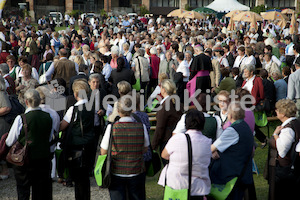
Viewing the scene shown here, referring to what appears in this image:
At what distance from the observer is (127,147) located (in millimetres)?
4621

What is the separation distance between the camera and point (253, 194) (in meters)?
5.36

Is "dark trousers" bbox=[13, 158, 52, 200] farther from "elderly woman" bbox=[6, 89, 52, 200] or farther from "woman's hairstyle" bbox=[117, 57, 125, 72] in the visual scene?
"woman's hairstyle" bbox=[117, 57, 125, 72]

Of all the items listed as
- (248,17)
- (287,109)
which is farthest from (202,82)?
(248,17)

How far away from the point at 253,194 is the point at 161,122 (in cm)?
161

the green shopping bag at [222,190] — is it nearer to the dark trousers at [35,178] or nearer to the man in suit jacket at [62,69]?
the dark trousers at [35,178]

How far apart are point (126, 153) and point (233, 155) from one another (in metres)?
1.23

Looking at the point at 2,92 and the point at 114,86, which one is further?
the point at 114,86

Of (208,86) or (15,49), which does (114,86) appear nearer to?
(208,86)

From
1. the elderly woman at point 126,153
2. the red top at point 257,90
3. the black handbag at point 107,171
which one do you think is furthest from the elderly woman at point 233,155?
the red top at point 257,90

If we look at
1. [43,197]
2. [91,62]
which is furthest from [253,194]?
[91,62]

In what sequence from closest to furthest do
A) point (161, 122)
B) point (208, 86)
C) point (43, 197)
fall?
1. point (43, 197)
2. point (161, 122)
3. point (208, 86)

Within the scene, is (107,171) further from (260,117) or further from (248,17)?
(248,17)

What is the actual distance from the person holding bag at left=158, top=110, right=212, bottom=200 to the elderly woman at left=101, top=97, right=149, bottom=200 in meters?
0.40

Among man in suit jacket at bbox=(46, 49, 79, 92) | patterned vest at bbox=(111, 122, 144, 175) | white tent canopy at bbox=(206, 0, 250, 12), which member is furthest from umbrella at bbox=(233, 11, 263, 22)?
patterned vest at bbox=(111, 122, 144, 175)
